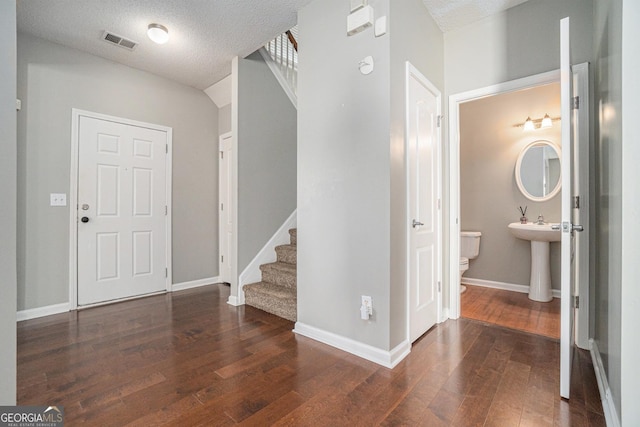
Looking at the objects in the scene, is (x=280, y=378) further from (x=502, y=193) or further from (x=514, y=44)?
(x=502, y=193)

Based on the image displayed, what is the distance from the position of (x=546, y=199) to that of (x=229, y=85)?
13.9 ft

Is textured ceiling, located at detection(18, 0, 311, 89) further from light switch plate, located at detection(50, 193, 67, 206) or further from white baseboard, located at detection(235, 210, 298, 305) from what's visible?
white baseboard, located at detection(235, 210, 298, 305)

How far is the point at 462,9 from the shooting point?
8.14ft

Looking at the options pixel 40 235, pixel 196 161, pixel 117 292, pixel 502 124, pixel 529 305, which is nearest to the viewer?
pixel 40 235

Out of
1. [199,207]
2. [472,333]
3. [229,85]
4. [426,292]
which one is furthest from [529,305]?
[229,85]

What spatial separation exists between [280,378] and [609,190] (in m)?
2.11

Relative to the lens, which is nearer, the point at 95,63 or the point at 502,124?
the point at 95,63

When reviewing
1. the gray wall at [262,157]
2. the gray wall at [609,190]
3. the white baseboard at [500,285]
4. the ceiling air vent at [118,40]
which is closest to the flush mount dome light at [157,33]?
the ceiling air vent at [118,40]

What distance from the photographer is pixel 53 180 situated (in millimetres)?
2996

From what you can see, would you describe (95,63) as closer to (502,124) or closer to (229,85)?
(229,85)

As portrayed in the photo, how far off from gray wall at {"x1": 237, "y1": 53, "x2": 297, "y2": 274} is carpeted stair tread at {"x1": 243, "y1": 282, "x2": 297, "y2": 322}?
0.28 metres

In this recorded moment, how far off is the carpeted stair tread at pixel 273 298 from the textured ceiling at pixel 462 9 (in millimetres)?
2819

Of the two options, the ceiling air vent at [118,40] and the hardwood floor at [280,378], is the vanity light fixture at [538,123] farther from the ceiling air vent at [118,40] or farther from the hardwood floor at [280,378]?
the ceiling air vent at [118,40]

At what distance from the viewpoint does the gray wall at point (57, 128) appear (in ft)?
9.28
